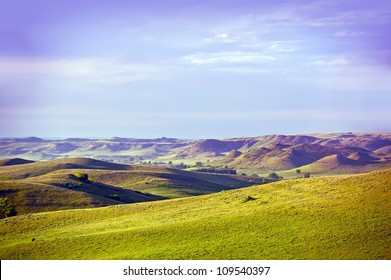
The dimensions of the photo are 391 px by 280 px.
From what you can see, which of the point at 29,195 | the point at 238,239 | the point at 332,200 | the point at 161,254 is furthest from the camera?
the point at 29,195

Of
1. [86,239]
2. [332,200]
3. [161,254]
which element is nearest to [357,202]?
[332,200]

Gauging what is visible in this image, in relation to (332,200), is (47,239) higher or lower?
lower

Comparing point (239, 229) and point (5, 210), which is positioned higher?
point (239, 229)

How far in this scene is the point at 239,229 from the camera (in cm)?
5472

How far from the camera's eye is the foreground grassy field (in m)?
46.9

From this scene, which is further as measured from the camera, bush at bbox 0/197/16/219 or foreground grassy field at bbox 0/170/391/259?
bush at bbox 0/197/16/219

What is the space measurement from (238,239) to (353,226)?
1242 cm

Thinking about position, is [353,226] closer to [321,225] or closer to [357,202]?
[321,225]

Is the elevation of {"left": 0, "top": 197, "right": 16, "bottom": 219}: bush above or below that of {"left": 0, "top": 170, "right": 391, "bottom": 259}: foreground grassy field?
below

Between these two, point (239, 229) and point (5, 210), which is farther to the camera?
point (5, 210)

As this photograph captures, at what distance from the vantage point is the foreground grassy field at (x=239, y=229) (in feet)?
154

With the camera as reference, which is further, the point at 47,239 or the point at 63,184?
the point at 63,184

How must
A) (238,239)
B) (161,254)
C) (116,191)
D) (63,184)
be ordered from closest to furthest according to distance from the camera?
(161,254), (238,239), (63,184), (116,191)

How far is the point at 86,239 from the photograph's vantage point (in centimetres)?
5556
